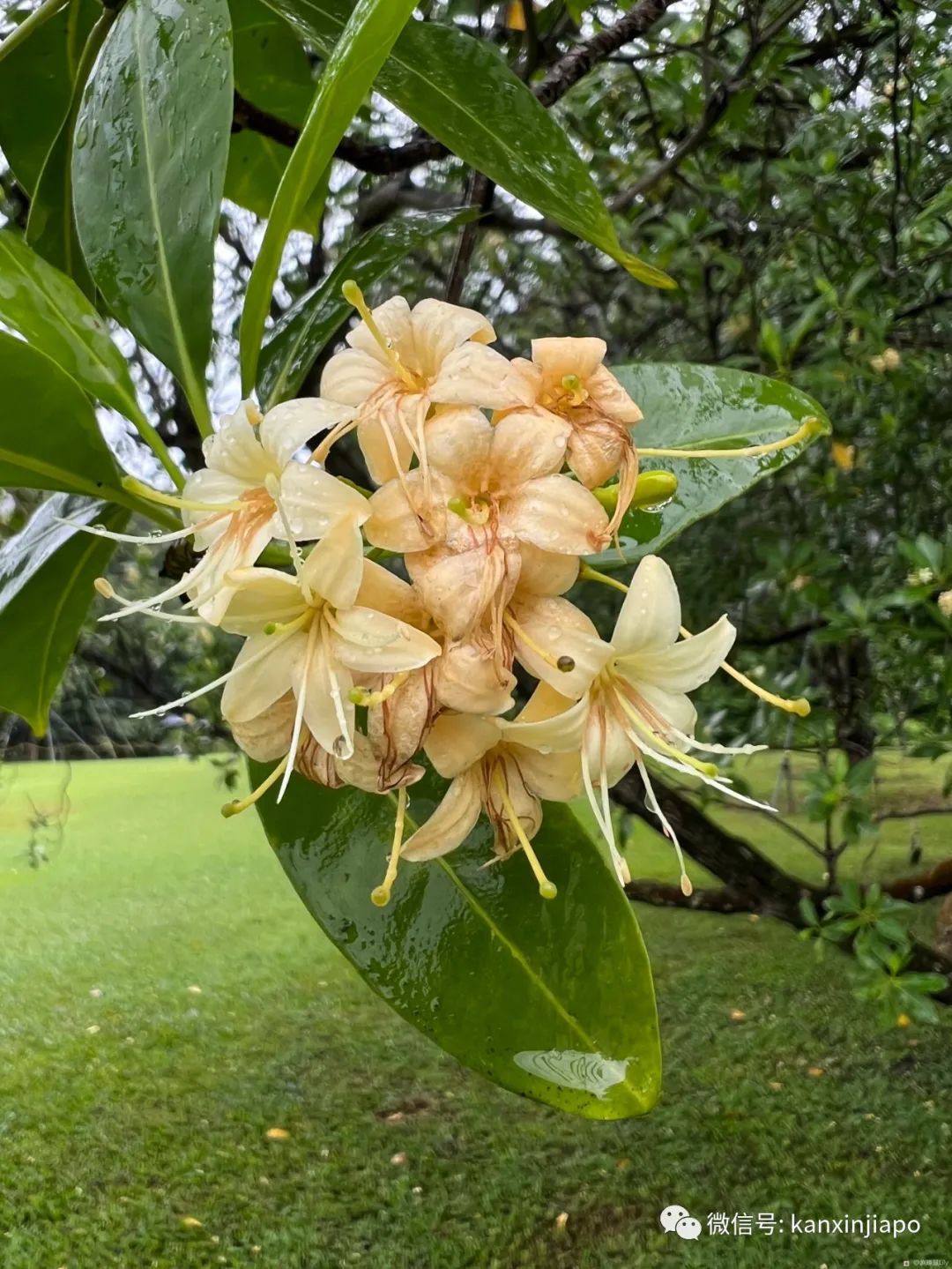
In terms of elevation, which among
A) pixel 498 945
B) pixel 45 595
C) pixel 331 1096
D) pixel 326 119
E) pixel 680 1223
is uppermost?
pixel 326 119

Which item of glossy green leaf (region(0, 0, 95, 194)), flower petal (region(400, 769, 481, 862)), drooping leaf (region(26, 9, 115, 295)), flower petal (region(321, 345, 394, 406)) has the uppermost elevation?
glossy green leaf (region(0, 0, 95, 194))

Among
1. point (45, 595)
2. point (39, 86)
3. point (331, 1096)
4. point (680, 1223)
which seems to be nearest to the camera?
point (45, 595)

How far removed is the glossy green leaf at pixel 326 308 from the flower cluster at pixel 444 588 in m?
0.16

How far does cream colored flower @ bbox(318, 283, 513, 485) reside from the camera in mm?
326

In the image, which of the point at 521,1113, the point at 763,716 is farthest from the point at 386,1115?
the point at 763,716

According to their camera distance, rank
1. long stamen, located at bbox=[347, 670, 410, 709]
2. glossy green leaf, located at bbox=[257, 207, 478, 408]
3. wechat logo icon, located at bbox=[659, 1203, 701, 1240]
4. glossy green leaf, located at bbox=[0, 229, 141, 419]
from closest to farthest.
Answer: long stamen, located at bbox=[347, 670, 410, 709]
glossy green leaf, located at bbox=[0, 229, 141, 419]
glossy green leaf, located at bbox=[257, 207, 478, 408]
wechat logo icon, located at bbox=[659, 1203, 701, 1240]

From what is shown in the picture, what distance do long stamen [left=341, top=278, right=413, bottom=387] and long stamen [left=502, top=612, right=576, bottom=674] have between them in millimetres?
98

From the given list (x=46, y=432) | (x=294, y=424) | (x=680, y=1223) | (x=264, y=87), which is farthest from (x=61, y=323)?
(x=680, y=1223)

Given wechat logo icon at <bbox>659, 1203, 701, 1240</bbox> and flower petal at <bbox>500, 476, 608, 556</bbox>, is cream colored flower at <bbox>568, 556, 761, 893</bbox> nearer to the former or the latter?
flower petal at <bbox>500, 476, 608, 556</bbox>

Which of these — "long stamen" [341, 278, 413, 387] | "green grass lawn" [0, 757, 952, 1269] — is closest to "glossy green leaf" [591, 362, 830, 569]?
"long stamen" [341, 278, 413, 387]

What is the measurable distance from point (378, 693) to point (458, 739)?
44 millimetres

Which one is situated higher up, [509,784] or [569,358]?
[569,358]

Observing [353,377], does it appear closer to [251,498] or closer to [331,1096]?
[251,498]

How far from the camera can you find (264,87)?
0.69 m
